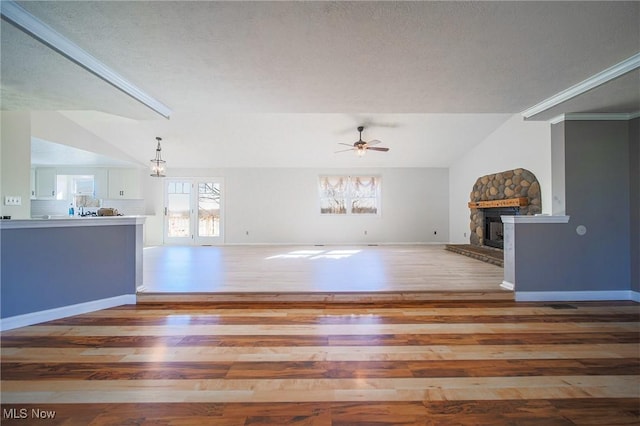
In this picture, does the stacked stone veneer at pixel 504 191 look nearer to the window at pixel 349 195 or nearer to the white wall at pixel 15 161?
the window at pixel 349 195

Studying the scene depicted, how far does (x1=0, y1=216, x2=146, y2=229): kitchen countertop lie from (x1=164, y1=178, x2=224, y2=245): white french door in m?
4.74

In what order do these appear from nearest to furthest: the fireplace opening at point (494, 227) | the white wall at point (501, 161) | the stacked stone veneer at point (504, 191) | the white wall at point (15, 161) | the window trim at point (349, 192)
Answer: the white wall at point (15, 161)
the white wall at point (501, 161)
the stacked stone veneer at point (504, 191)
the fireplace opening at point (494, 227)
the window trim at point (349, 192)

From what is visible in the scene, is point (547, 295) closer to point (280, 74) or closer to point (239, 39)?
point (280, 74)

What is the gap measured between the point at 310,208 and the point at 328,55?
5950 millimetres

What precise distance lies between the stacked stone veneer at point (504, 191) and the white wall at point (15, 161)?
25.5 ft

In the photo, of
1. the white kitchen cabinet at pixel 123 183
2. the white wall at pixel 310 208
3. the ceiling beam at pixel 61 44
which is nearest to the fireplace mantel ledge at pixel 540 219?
the ceiling beam at pixel 61 44

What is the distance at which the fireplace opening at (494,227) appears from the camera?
5.62 m

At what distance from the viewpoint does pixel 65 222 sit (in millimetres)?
2674

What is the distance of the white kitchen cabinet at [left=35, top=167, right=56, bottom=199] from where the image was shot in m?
6.96

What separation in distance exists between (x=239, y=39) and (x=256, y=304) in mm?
2525

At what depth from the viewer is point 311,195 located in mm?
7832

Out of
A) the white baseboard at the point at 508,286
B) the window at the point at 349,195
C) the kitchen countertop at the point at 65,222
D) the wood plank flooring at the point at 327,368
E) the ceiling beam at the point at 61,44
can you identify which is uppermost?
the ceiling beam at the point at 61,44

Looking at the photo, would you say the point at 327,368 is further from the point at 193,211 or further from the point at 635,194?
the point at 193,211

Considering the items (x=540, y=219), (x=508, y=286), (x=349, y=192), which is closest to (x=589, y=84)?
(x=540, y=219)
